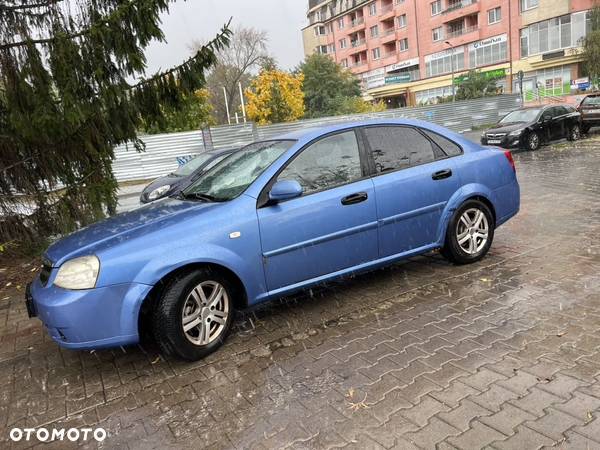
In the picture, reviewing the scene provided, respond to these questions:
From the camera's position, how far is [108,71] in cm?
640

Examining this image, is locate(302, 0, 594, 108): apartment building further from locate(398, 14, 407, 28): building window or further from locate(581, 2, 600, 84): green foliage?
locate(581, 2, 600, 84): green foliage

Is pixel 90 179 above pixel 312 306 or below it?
above

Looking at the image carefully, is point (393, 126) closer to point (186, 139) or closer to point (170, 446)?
point (170, 446)

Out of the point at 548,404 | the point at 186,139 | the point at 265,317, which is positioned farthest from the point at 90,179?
the point at 186,139

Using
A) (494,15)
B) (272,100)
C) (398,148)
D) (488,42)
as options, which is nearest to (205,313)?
(398,148)

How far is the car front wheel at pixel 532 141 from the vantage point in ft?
53.5

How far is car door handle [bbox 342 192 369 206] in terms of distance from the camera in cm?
425

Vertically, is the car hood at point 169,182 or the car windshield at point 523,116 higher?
the car hood at point 169,182

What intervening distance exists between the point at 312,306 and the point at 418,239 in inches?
48.4

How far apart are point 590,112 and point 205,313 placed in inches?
769

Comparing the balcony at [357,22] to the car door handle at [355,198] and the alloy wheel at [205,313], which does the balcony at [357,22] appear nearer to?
the car door handle at [355,198]

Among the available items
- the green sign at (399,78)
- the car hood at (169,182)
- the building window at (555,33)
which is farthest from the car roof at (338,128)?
the green sign at (399,78)

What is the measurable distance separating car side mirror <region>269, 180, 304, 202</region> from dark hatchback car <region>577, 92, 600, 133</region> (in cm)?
1849

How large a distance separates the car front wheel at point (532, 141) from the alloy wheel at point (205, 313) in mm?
15291
